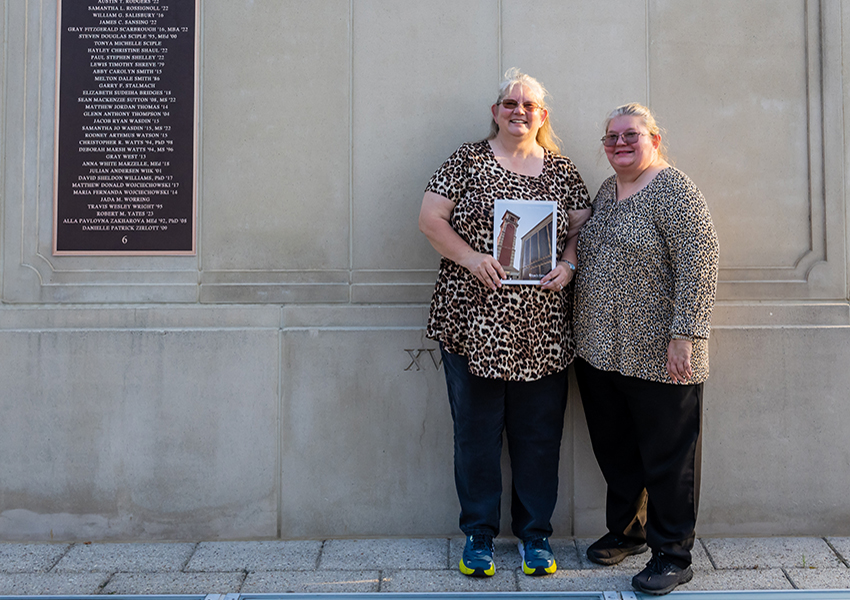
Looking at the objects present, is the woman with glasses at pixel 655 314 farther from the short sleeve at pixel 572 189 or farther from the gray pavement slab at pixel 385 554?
the gray pavement slab at pixel 385 554

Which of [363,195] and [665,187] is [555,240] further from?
[363,195]

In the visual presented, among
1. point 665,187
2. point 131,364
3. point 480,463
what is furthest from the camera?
point 131,364

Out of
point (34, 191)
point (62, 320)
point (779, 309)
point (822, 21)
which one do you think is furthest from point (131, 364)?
point (822, 21)

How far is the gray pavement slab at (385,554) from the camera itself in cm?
332

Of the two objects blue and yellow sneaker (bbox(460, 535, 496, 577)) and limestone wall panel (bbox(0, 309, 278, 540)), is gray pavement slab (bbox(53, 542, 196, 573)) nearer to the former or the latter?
limestone wall panel (bbox(0, 309, 278, 540))

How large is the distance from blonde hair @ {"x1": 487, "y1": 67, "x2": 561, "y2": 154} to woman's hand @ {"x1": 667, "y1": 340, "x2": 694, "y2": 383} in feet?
4.18

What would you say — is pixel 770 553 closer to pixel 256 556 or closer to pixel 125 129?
pixel 256 556

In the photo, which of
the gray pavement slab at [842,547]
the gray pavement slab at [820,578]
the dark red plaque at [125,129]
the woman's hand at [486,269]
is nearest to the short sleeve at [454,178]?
the woman's hand at [486,269]

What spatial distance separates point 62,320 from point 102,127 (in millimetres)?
1186

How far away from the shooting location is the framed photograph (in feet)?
10.2

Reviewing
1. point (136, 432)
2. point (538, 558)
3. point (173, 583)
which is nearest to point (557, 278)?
point (538, 558)

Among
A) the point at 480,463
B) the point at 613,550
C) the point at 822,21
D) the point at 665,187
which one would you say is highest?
the point at 822,21

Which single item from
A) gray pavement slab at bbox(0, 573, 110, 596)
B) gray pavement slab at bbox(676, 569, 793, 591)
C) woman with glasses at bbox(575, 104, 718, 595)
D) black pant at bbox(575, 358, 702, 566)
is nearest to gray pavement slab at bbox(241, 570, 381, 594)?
gray pavement slab at bbox(0, 573, 110, 596)

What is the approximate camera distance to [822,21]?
379 cm
